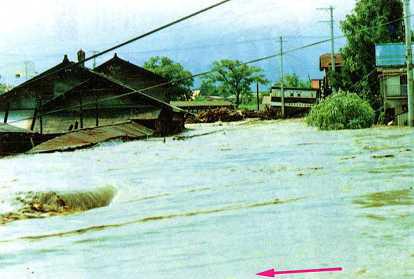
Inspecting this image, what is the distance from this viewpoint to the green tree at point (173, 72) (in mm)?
103938

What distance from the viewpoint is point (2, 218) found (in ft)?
37.0

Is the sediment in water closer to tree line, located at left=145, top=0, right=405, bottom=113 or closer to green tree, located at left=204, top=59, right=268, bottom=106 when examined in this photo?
tree line, located at left=145, top=0, right=405, bottom=113

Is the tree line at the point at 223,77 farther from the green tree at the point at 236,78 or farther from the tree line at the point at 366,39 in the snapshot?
the tree line at the point at 366,39

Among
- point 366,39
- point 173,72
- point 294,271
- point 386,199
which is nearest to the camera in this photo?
point 294,271

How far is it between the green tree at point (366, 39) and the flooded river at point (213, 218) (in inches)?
1108

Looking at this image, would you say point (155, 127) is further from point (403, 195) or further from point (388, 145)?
point (403, 195)

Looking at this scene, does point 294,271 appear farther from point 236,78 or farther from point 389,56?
point 236,78

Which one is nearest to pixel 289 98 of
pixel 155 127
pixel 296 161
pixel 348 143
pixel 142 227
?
pixel 155 127

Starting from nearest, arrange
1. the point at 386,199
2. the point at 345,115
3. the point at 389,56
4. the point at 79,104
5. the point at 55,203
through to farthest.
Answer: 1. the point at 386,199
2. the point at 55,203
3. the point at 79,104
4. the point at 345,115
5. the point at 389,56

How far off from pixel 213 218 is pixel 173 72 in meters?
98.2

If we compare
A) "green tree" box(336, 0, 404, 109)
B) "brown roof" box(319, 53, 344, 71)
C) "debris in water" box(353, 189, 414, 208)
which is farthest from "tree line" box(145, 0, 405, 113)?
"debris in water" box(353, 189, 414, 208)

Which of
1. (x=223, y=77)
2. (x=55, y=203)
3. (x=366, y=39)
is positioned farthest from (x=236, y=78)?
(x=55, y=203)

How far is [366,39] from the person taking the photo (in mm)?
48781

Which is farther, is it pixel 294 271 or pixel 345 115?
pixel 345 115
